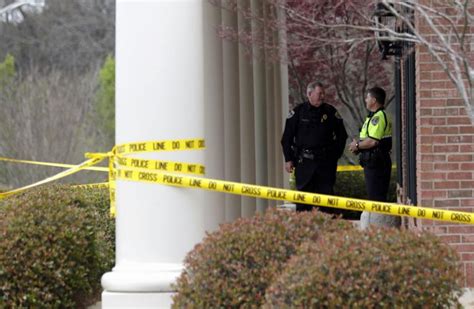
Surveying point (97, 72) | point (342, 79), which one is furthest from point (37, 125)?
point (342, 79)

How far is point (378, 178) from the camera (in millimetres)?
12234

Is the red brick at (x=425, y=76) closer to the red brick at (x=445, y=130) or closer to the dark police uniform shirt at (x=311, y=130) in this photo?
the red brick at (x=445, y=130)

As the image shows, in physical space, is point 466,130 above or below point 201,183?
above

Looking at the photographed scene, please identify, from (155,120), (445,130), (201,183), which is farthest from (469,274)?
(155,120)

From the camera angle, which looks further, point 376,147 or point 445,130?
point 376,147

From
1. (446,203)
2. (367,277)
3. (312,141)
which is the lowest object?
(367,277)

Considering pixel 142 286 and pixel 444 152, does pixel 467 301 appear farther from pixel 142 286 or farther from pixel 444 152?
pixel 142 286

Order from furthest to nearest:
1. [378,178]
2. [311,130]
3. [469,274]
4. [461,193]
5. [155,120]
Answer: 1. [378,178]
2. [311,130]
3. [461,193]
4. [469,274]
5. [155,120]

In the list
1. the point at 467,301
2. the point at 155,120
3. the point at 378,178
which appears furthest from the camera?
the point at 378,178

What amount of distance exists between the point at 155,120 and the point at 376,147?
175 inches

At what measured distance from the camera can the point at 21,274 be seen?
7871mm

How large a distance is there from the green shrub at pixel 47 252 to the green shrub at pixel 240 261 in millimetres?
1680

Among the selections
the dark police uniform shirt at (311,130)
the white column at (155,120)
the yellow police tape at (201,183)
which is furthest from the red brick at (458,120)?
the white column at (155,120)

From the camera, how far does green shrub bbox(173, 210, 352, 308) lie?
20.8 feet
